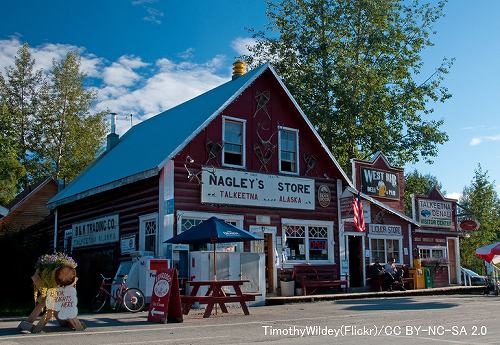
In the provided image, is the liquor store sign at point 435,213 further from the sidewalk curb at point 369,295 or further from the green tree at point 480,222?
the green tree at point 480,222

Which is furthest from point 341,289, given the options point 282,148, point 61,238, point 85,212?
point 61,238

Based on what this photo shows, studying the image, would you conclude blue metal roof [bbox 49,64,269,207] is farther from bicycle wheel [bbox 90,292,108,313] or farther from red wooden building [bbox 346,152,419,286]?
red wooden building [bbox 346,152,419,286]

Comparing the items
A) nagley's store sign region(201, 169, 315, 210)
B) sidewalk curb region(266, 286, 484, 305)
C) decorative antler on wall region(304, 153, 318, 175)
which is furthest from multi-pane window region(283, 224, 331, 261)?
decorative antler on wall region(304, 153, 318, 175)

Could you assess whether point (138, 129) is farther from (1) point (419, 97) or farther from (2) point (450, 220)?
(1) point (419, 97)

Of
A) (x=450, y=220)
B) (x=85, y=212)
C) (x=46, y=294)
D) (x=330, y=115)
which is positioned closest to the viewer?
(x=46, y=294)

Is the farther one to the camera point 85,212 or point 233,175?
point 85,212

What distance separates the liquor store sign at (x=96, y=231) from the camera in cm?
2090

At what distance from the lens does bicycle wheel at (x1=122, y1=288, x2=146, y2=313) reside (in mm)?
15531

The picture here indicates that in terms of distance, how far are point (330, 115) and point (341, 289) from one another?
15879 millimetres

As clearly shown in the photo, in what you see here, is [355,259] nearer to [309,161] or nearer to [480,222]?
[309,161]

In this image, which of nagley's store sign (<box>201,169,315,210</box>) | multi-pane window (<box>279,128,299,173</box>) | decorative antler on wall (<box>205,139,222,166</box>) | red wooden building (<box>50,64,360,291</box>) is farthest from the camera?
multi-pane window (<box>279,128,299,173</box>)

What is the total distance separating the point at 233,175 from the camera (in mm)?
19578

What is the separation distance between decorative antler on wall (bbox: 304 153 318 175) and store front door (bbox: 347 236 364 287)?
3.90 meters

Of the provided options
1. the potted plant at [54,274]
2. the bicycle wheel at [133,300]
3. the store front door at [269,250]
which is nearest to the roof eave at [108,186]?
the bicycle wheel at [133,300]
